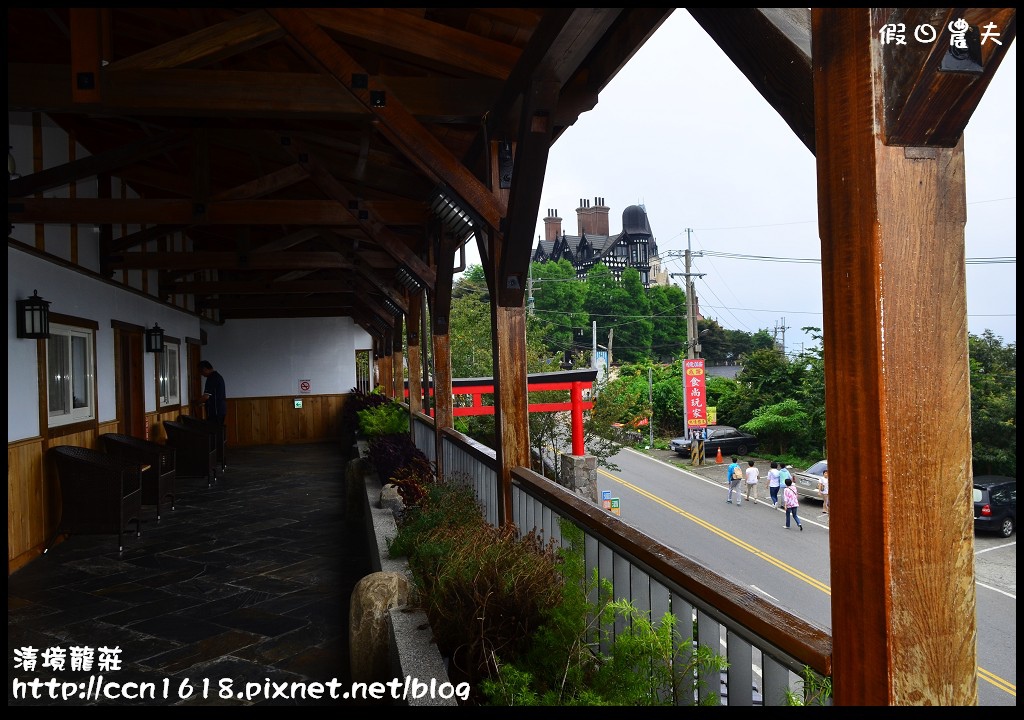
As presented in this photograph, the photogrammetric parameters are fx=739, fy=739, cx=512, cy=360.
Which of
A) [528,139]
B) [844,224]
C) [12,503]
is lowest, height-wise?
[12,503]

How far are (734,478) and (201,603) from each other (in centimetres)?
1581

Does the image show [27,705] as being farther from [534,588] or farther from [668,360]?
[668,360]

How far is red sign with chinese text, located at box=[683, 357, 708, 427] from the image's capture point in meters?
19.9

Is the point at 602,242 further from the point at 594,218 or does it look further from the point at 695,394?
the point at 695,394

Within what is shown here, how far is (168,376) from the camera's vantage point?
1090cm

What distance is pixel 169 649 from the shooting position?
12.4 feet

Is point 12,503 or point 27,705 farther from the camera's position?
point 12,503

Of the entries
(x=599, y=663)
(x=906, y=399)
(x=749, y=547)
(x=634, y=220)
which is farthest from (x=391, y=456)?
(x=634, y=220)

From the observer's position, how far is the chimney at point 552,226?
73562 millimetres

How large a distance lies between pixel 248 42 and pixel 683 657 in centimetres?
349

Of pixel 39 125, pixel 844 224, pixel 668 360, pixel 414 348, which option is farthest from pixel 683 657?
pixel 668 360

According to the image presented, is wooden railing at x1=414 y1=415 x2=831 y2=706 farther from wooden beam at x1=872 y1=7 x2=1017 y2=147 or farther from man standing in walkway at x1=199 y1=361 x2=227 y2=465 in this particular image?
man standing in walkway at x1=199 y1=361 x2=227 y2=465

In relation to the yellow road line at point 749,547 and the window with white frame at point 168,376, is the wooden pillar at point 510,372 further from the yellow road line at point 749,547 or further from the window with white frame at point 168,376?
the yellow road line at point 749,547

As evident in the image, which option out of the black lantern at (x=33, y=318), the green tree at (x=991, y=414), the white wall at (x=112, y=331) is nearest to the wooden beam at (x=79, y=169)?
the white wall at (x=112, y=331)
